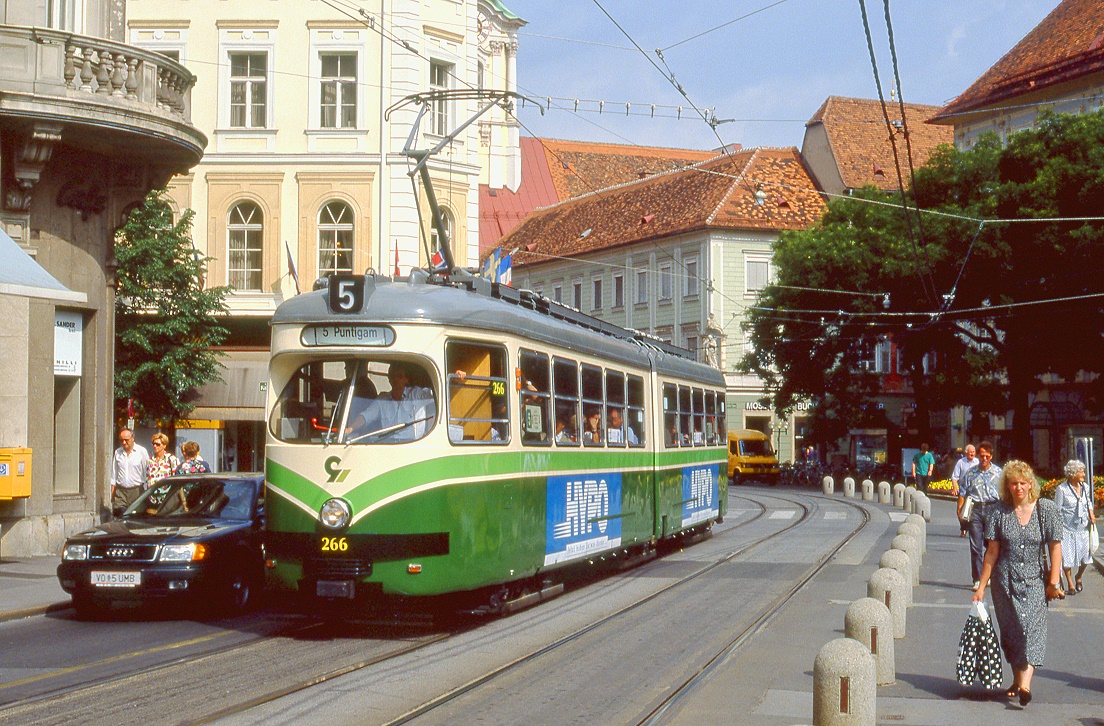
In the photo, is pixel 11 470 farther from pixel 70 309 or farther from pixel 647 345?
pixel 647 345

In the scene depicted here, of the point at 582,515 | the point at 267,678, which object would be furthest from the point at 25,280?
the point at 267,678

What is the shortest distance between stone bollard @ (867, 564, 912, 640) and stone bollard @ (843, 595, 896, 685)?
225 cm

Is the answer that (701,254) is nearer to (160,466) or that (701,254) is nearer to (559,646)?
(160,466)

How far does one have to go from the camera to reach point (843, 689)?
8461 millimetres

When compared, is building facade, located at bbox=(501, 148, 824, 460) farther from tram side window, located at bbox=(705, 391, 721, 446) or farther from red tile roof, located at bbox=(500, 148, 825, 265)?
tram side window, located at bbox=(705, 391, 721, 446)

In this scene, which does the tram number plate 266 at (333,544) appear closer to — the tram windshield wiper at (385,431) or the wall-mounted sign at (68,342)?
the tram windshield wiper at (385,431)

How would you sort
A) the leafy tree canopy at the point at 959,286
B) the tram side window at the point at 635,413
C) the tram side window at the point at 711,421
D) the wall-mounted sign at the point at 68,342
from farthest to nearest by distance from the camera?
the leafy tree canopy at the point at 959,286 < the tram side window at the point at 711,421 < the wall-mounted sign at the point at 68,342 < the tram side window at the point at 635,413

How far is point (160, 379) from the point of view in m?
31.5

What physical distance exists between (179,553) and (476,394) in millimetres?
3168

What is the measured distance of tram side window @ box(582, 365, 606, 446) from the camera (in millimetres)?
16344

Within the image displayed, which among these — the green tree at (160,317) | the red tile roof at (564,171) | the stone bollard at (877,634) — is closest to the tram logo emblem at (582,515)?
the stone bollard at (877,634)

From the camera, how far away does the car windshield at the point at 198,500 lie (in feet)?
50.3

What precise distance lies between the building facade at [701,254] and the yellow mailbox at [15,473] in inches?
1917

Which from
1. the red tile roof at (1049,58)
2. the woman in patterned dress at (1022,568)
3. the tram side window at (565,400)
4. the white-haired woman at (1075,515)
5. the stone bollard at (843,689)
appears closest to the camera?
the stone bollard at (843,689)
